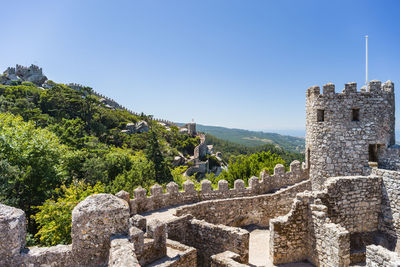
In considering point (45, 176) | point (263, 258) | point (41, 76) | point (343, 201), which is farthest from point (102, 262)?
point (41, 76)

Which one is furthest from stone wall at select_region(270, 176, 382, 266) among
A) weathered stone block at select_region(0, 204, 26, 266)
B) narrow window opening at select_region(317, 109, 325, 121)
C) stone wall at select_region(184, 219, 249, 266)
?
weathered stone block at select_region(0, 204, 26, 266)

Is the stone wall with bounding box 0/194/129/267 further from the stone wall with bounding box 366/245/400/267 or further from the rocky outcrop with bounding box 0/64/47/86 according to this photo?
the rocky outcrop with bounding box 0/64/47/86

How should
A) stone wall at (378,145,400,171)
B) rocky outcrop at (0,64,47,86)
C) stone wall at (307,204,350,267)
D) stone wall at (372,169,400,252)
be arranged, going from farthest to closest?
rocky outcrop at (0,64,47,86) → stone wall at (378,145,400,171) → stone wall at (372,169,400,252) → stone wall at (307,204,350,267)

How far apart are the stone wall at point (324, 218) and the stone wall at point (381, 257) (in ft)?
4.02

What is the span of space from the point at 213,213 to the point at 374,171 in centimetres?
633

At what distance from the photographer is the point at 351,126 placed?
8.64m

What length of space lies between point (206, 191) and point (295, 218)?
5089 mm

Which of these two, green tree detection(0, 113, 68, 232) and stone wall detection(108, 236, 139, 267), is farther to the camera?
green tree detection(0, 113, 68, 232)

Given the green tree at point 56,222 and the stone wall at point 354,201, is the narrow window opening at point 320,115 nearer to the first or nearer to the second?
the stone wall at point 354,201

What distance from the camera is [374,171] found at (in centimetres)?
799

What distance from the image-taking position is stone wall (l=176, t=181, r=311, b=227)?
34.8 feet

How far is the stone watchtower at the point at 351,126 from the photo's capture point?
8.49 metres

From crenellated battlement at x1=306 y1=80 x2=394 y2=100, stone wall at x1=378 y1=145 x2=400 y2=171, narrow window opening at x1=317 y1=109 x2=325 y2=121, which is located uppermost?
crenellated battlement at x1=306 y1=80 x2=394 y2=100

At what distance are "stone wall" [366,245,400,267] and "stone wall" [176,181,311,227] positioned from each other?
6.25m
